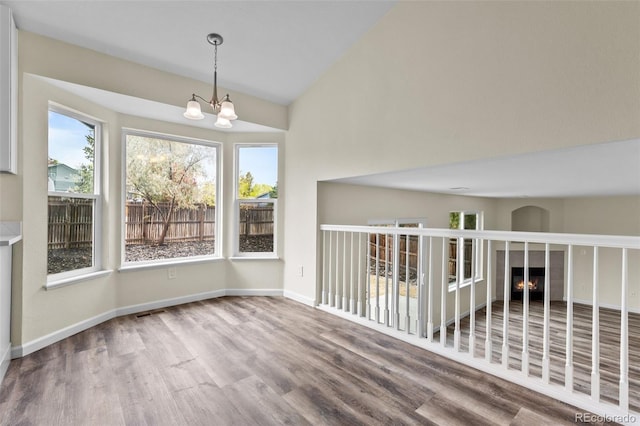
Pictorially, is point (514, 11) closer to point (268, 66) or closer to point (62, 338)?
point (268, 66)

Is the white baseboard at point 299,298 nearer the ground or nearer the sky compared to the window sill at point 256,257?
nearer the ground

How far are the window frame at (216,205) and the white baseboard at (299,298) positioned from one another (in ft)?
3.61

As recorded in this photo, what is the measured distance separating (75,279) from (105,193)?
97 cm

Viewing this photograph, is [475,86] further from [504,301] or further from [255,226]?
[255,226]

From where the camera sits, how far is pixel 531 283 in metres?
7.35

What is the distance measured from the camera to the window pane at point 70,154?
110 inches

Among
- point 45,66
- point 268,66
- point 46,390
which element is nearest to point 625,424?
point 46,390

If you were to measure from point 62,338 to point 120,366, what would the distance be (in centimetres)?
104

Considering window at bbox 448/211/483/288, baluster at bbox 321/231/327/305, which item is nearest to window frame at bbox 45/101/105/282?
baluster at bbox 321/231/327/305

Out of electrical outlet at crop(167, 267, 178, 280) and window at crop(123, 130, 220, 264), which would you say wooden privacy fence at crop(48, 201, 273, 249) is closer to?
window at crop(123, 130, 220, 264)

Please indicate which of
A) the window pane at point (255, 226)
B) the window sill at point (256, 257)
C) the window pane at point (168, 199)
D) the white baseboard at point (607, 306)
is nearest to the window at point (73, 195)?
the window pane at point (168, 199)

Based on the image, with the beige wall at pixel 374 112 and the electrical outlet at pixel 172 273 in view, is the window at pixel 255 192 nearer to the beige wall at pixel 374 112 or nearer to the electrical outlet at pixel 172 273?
the beige wall at pixel 374 112

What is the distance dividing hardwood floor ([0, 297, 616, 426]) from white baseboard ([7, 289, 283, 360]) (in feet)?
0.27

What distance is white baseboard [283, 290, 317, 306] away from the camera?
365cm
